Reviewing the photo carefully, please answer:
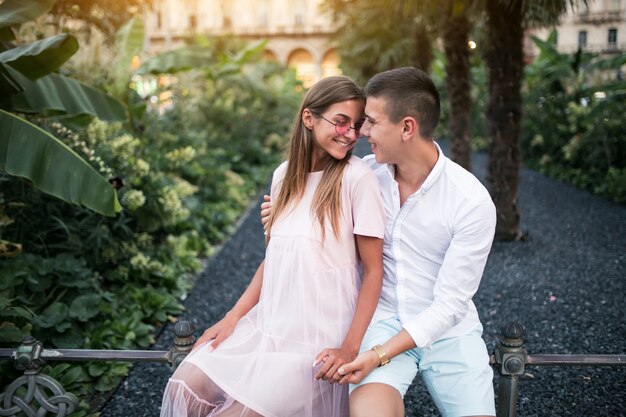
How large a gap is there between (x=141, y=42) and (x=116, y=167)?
294 cm

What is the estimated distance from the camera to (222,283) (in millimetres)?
6375

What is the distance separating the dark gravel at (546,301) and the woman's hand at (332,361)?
1066 mm

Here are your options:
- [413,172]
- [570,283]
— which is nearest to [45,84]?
[413,172]

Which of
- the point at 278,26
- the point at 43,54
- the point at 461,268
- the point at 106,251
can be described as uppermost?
the point at 278,26

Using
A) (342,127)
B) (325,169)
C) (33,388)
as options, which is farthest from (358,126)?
(33,388)

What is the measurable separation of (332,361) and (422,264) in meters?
0.61

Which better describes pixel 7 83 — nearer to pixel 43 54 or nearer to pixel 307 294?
pixel 43 54

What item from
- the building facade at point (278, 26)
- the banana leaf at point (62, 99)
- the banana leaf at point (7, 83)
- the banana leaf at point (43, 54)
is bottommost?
the banana leaf at point (62, 99)

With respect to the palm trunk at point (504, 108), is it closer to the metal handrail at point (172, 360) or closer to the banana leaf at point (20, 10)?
the banana leaf at point (20, 10)

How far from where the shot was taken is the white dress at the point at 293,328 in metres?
2.37

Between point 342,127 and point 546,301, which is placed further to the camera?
point 546,301

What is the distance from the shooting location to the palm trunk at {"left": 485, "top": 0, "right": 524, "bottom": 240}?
279 inches

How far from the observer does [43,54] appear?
3.76 m

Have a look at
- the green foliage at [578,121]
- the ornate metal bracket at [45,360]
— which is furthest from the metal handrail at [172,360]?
the green foliage at [578,121]
